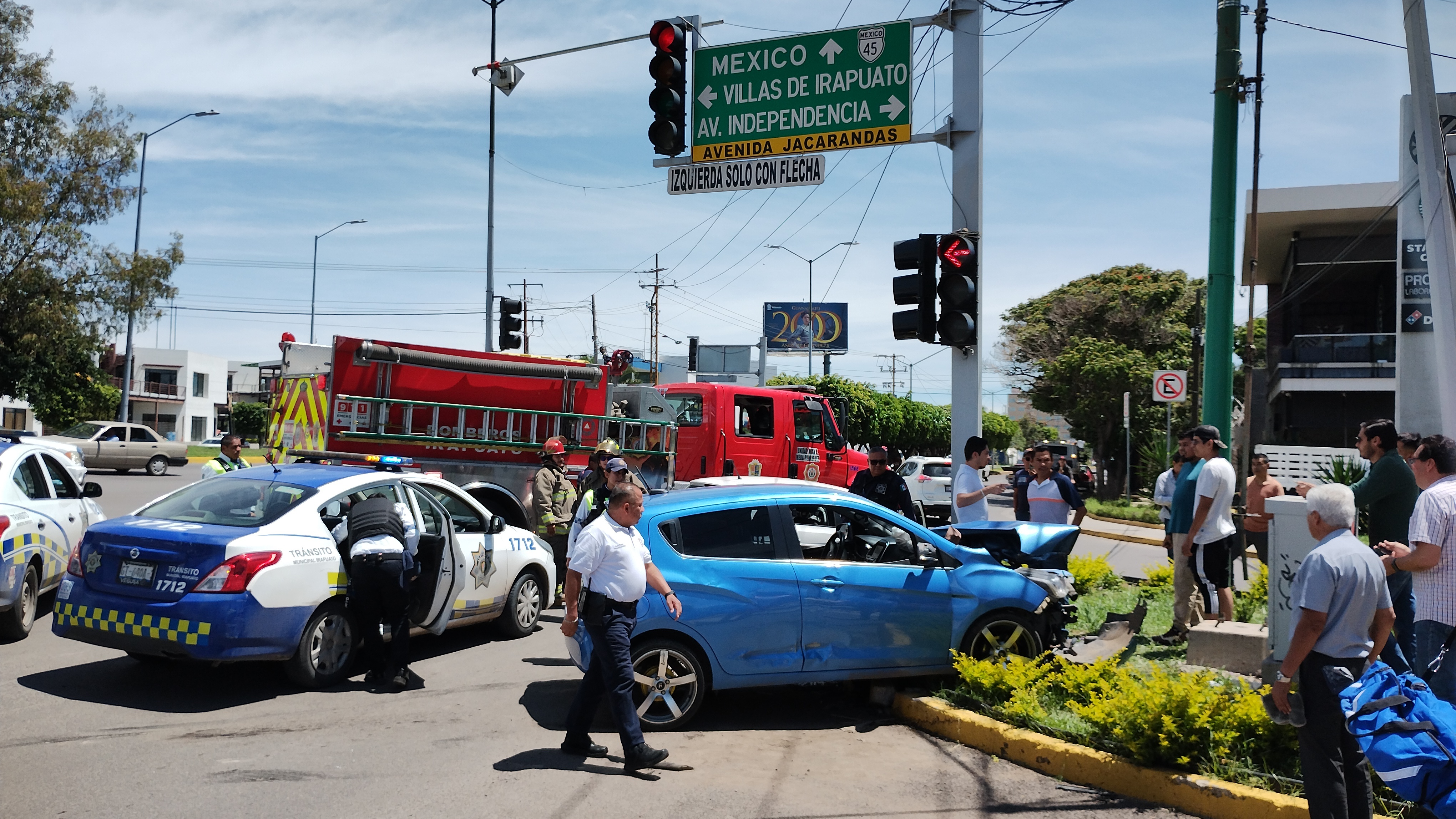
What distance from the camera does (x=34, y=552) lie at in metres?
8.77

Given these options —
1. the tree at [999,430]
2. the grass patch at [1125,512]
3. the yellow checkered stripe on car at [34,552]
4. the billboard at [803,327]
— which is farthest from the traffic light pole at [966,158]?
the tree at [999,430]

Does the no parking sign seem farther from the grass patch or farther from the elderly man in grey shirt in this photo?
the elderly man in grey shirt

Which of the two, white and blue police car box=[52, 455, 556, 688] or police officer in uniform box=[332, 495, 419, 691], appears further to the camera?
police officer in uniform box=[332, 495, 419, 691]

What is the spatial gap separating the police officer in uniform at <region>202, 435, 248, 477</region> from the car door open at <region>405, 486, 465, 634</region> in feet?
11.3

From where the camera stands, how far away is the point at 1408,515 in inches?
263

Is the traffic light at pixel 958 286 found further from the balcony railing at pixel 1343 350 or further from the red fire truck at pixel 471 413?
the balcony railing at pixel 1343 350

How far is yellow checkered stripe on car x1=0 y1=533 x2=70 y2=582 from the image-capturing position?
8266 millimetres

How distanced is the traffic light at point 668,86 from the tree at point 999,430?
94.0 metres

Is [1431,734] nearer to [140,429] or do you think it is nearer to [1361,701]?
[1361,701]

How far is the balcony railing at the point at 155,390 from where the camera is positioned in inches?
2751

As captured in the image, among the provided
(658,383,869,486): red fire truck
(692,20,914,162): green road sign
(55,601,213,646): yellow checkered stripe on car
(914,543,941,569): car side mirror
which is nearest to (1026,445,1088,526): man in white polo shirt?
→ (914,543,941,569): car side mirror

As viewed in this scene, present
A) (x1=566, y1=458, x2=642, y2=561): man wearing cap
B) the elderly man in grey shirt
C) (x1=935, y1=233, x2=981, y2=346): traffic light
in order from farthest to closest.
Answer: (x1=935, y1=233, x2=981, y2=346): traffic light < (x1=566, y1=458, x2=642, y2=561): man wearing cap < the elderly man in grey shirt

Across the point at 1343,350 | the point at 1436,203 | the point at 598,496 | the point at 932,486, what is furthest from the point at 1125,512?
the point at 1436,203

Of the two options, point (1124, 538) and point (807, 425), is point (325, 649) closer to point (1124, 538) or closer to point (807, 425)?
point (807, 425)
